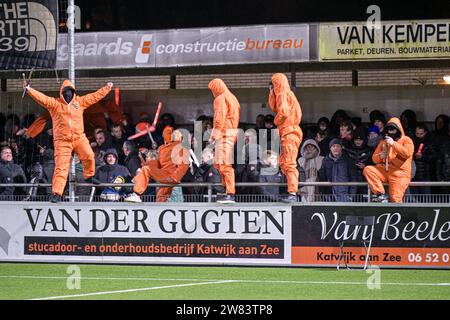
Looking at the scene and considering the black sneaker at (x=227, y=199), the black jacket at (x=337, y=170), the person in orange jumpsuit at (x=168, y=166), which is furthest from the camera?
the black jacket at (x=337, y=170)

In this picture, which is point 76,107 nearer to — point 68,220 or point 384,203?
point 68,220

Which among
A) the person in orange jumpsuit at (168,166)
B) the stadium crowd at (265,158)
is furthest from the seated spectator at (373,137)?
the person in orange jumpsuit at (168,166)

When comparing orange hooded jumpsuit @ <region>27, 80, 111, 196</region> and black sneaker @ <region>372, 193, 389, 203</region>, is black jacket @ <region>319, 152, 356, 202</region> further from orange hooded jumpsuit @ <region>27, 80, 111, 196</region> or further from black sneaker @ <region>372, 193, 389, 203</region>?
orange hooded jumpsuit @ <region>27, 80, 111, 196</region>

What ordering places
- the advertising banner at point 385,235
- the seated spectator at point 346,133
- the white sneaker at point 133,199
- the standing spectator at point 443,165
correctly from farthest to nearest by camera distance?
the seated spectator at point 346,133
the standing spectator at point 443,165
the white sneaker at point 133,199
the advertising banner at point 385,235

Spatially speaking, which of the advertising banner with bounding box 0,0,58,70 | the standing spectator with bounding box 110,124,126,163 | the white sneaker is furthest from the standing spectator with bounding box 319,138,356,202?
the advertising banner with bounding box 0,0,58,70

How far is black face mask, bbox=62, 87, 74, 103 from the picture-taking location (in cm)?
1697

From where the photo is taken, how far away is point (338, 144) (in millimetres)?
17734

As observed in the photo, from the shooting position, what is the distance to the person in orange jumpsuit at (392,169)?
1584 cm

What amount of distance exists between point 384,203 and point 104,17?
Answer: 10.1 metres

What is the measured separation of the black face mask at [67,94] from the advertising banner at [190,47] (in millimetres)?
3030

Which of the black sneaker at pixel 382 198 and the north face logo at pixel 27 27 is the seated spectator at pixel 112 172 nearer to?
the north face logo at pixel 27 27

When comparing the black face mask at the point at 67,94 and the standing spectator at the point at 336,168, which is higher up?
the black face mask at the point at 67,94

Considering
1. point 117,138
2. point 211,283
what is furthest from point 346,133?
point 211,283
